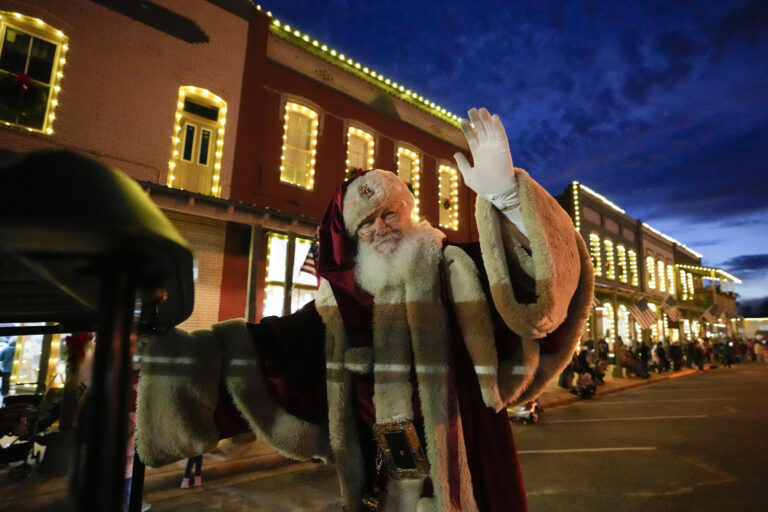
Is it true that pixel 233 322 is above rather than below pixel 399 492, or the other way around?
above

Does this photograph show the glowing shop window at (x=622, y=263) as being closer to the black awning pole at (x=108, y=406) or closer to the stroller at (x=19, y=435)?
the stroller at (x=19, y=435)

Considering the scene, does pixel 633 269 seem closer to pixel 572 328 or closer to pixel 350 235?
pixel 572 328

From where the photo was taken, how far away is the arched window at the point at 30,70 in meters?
6.94

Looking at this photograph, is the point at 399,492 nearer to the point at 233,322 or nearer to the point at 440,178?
the point at 233,322

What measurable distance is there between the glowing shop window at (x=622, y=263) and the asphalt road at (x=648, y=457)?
13037 mm

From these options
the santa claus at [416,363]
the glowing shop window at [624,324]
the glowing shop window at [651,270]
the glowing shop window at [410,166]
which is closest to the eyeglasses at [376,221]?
the santa claus at [416,363]

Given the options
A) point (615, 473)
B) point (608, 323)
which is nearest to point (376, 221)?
point (615, 473)

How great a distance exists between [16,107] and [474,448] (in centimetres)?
920

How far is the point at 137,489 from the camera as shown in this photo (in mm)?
1369

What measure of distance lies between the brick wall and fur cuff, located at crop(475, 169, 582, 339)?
774cm

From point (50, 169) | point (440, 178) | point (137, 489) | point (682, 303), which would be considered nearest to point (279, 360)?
point (137, 489)

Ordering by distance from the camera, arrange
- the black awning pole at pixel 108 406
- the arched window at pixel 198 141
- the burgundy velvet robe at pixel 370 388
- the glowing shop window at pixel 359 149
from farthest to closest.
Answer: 1. the glowing shop window at pixel 359 149
2. the arched window at pixel 198 141
3. the burgundy velvet robe at pixel 370 388
4. the black awning pole at pixel 108 406

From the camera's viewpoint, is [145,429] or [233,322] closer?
[145,429]

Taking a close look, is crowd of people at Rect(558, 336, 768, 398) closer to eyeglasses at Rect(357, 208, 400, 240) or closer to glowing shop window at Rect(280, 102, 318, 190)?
glowing shop window at Rect(280, 102, 318, 190)
